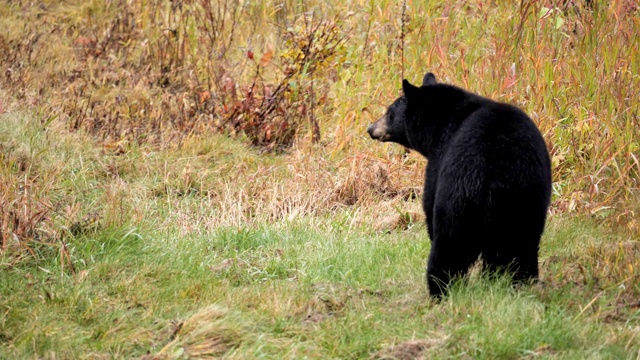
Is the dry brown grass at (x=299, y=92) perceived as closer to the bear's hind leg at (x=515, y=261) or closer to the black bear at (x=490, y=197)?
the bear's hind leg at (x=515, y=261)

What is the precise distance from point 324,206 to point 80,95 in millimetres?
3272

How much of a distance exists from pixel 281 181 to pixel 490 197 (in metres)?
3.31

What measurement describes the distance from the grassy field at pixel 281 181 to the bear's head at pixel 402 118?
746 millimetres

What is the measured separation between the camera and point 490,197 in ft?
13.3

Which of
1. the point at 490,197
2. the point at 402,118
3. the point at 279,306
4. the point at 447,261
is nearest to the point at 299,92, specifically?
the point at 402,118

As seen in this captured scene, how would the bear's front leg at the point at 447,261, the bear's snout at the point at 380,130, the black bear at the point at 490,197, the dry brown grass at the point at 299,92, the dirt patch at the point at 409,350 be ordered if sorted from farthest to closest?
the dry brown grass at the point at 299,92 → the bear's snout at the point at 380,130 → the bear's front leg at the point at 447,261 → the black bear at the point at 490,197 → the dirt patch at the point at 409,350

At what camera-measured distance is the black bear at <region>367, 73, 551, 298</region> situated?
4.06 meters

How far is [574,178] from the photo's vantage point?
634 cm

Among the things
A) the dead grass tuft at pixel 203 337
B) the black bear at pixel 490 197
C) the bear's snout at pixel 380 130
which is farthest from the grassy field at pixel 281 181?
the bear's snout at pixel 380 130

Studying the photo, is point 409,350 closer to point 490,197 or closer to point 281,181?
point 490,197

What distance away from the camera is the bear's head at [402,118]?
498 centimetres

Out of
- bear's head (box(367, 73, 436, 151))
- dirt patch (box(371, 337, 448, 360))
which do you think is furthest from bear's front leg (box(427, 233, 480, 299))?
bear's head (box(367, 73, 436, 151))

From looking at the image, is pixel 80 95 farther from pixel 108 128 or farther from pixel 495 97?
pixel 495 97

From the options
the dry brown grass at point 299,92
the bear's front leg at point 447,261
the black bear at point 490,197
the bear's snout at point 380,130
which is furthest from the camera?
the dry brown grass at point 299,92
